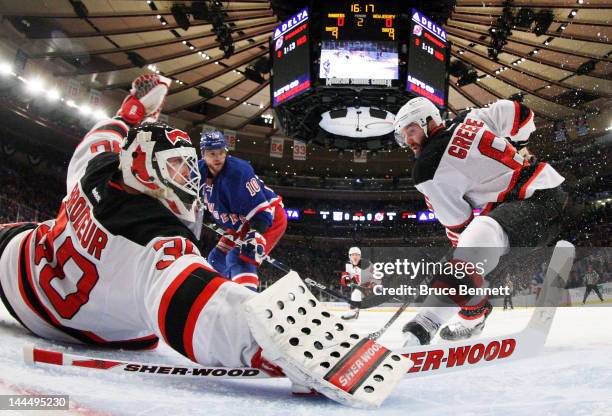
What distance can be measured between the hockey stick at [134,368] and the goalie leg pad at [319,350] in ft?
0.38

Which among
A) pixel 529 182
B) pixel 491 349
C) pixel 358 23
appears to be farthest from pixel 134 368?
pixel 358 23

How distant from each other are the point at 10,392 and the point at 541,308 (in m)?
1.69

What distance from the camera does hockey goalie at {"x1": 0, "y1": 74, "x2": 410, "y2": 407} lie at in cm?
90

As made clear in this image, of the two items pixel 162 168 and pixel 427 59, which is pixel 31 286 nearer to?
pixel 162 168

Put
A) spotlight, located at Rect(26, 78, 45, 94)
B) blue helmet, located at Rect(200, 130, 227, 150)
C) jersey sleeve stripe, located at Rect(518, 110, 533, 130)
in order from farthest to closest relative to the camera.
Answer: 1. spotlight, located at Rect(26, 78, 45, 94)
2. blue helmet, located at Rect(200, 130, 227, 150)
3. jersey sleeve stripe, located at Rect(518, 110, 533, 130)

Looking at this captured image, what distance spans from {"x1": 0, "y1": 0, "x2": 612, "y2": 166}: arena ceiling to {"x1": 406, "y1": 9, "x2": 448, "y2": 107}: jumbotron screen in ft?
3.76

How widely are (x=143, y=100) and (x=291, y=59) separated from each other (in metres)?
4.19

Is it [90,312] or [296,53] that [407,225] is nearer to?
[296,53]

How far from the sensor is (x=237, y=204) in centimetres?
287

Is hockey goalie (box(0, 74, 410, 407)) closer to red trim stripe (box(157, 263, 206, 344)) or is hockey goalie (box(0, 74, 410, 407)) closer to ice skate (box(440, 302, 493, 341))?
red trim stripe (box(157, 263, 206, 344))

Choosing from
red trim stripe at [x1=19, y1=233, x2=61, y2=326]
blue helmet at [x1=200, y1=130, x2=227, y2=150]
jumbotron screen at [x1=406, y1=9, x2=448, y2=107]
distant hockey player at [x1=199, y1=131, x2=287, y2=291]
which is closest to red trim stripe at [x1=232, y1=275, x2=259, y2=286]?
distant hockey player at [x1=199, y1=131, x2=287, y2=291]

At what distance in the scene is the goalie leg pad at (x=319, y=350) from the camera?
86cm

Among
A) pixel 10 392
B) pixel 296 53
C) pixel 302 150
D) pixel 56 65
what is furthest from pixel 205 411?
pixel 302 150

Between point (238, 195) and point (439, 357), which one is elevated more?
point (238, 195)
